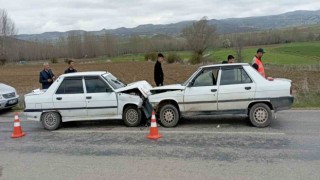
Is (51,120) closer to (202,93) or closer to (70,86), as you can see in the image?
(70,86)

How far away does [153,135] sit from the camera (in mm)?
7141

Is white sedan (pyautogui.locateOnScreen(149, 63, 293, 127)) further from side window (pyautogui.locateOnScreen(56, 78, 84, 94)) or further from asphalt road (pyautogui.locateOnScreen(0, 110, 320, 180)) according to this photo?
side window (pyautogui.locateOnScreen(56, 78, 84, 94))

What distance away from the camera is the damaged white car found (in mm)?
8500

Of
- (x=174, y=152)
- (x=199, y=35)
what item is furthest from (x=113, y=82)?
(x=199, y=35)

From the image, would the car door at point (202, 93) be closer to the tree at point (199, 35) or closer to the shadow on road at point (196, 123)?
the shadow on road at point (196, 123)

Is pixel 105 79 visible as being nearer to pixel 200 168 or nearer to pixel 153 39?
pixel 200 168

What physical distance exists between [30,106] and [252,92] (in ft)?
20.7

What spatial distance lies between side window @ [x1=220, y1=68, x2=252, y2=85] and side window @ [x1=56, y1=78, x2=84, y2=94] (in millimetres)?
4090

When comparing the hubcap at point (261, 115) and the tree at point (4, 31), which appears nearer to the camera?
the hubcap at point (261, 115)

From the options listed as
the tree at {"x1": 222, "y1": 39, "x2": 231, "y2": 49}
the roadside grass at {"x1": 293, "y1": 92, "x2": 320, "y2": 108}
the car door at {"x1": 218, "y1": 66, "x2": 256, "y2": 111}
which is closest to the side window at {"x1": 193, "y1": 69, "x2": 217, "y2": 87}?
the car door at {"x1": 218, "y1": 66, "x2": 256, "y2": 111}

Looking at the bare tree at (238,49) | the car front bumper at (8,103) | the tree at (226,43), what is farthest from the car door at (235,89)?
the tree at (226,43)

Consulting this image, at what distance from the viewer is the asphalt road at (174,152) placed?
4.93 m

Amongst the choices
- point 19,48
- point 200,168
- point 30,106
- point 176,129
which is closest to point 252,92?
point 176,129

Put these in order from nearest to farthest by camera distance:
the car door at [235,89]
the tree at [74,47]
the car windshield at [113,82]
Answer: the car door at [235,89]
the car windshield at [113,82]
the tree at [74,47]
